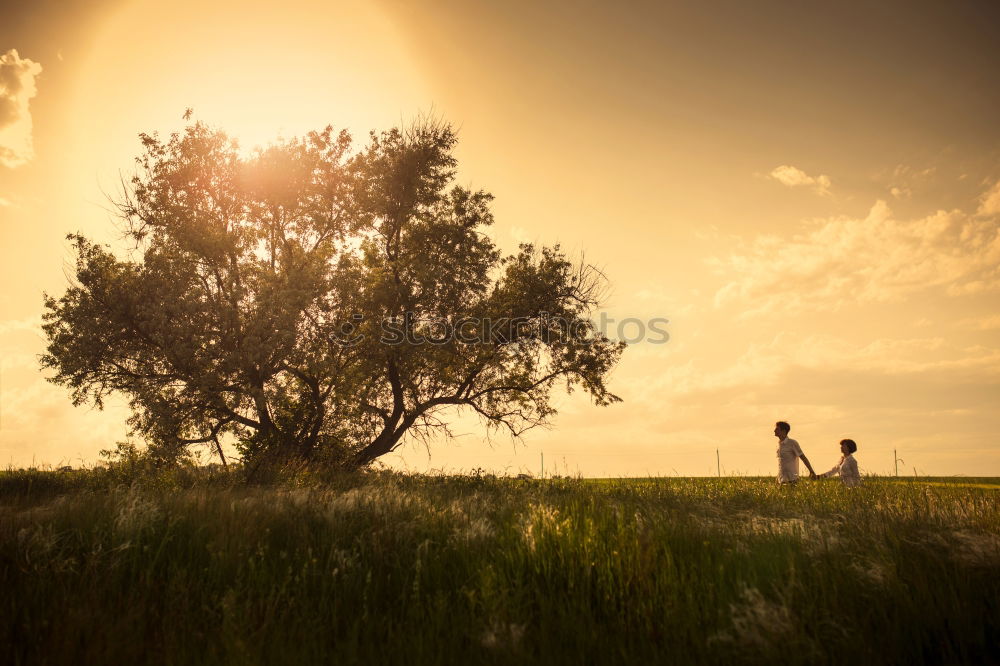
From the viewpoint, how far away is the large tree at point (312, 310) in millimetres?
18062

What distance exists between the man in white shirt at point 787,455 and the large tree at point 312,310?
308 inches

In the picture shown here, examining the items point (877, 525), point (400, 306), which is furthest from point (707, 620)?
point (400, 306)

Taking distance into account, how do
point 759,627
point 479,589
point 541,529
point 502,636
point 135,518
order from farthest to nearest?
point 135,518 → point 541,529 → point 479,589 → point 759,627 → point 502,636

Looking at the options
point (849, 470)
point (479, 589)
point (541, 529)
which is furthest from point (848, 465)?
point (479, 589)

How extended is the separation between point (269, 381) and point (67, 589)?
13604 millimetres

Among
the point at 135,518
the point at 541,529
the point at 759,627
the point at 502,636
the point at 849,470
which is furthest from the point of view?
the point at 849,470

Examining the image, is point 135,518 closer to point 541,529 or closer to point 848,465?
point 541,529

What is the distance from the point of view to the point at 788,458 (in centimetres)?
1659

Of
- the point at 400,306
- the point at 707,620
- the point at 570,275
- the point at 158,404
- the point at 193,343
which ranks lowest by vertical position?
the point at 707,620

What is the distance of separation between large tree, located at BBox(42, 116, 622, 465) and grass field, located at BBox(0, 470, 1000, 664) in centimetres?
1080

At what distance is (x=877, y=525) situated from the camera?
7.89 m

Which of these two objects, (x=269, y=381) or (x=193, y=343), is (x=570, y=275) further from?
(x=193, y=343)

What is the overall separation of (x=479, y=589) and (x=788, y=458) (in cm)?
1370

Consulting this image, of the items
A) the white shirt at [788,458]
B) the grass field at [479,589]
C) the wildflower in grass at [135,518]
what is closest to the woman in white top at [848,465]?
the white shirt at [788,458]
